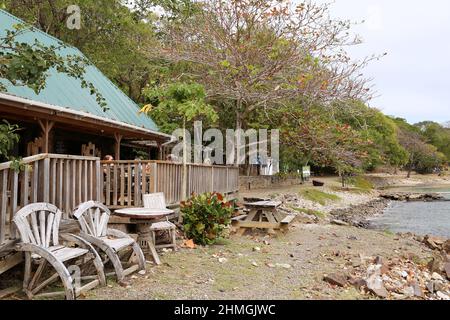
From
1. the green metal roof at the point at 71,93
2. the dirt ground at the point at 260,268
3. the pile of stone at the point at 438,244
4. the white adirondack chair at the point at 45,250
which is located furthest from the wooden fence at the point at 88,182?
the pile of stone at the point at 438,244

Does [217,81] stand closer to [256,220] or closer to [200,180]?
[200,180]

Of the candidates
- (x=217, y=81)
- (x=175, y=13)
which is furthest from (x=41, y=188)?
(x=175, y=13)

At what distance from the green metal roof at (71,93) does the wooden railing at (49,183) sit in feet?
5.95

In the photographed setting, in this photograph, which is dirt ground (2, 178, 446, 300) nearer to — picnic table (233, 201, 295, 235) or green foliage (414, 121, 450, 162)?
picnic table (233, 201, 295, 235)

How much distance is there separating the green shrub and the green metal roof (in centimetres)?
383

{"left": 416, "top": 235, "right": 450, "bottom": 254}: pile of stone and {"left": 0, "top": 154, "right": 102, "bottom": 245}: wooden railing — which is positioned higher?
{"left": 0, "top": 154, "right": 102, "bottom": 245}: wooden railing

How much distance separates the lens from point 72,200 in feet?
22.6

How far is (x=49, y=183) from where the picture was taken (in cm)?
628

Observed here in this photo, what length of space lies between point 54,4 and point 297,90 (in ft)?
43.7

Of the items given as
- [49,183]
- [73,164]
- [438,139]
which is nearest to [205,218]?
[73,164]

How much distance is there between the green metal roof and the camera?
9.77 meters

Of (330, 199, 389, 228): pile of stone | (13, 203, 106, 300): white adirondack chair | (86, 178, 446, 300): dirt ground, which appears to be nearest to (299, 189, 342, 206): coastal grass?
(330, 199, 389, 228): pile of stone

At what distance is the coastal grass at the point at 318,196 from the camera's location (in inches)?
1038

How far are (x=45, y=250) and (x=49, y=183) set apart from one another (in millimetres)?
1730
